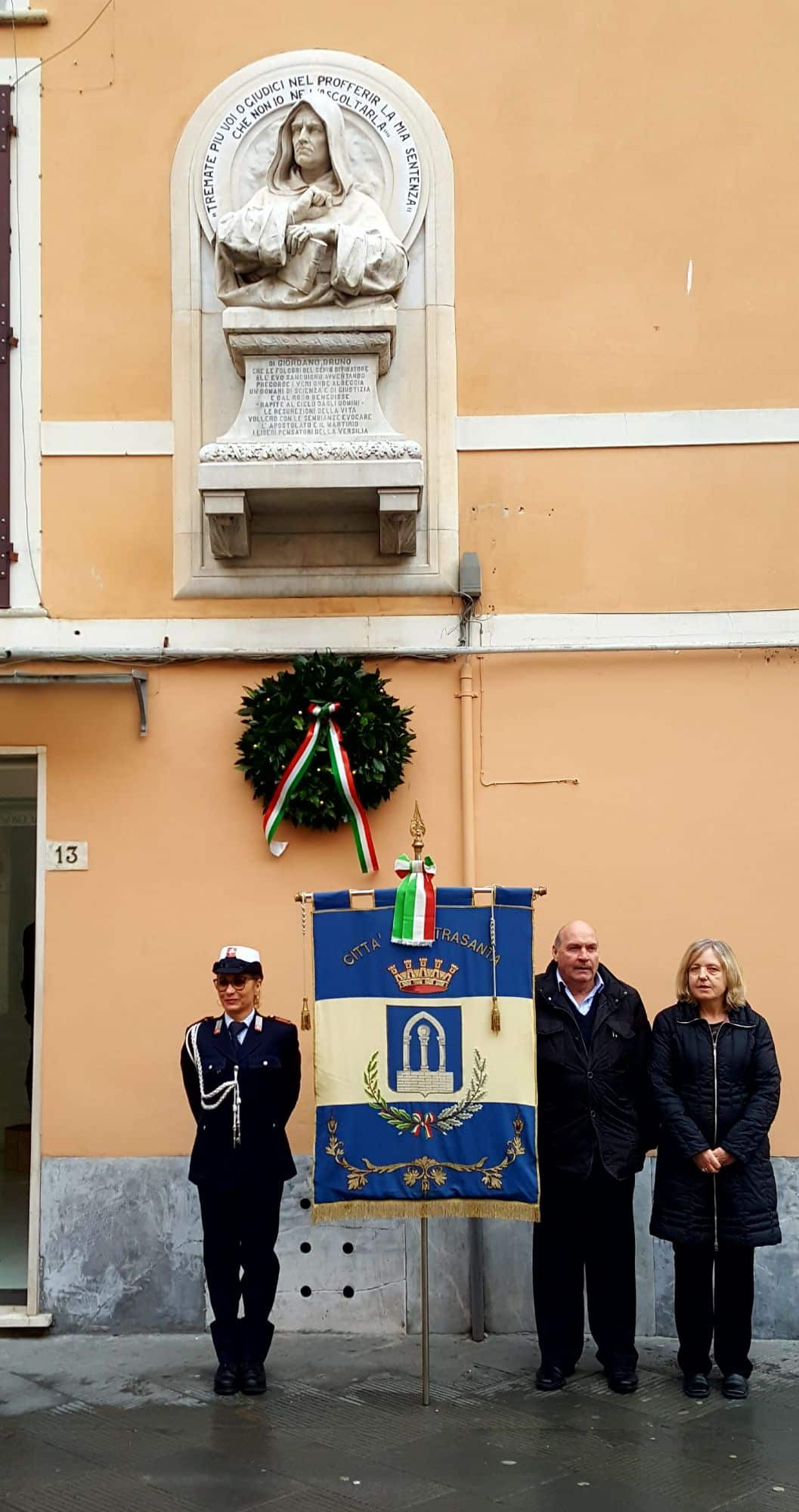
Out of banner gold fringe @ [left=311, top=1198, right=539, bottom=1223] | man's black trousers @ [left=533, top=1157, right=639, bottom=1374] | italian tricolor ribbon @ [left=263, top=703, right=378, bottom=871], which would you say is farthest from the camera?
italian tricolor ribbon @ [left=263, top=703, right=378, bottom=871]

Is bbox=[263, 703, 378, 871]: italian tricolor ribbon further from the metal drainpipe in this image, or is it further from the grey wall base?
the grey wall base

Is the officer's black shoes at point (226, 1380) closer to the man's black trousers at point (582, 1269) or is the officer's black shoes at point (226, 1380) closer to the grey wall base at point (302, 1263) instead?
the grey wall base at point (302, 1263)

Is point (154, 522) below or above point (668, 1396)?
above

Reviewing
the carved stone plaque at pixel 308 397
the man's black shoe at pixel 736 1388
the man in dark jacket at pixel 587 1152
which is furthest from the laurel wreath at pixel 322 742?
the man's black shoe at pixel 736 1388

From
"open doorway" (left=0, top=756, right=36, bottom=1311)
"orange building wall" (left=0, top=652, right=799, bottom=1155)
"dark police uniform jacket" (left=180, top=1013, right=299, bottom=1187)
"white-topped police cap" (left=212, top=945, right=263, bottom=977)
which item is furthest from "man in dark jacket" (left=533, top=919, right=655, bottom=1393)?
"open doorway" (left=0, top=756, right=36, bottom=1311)

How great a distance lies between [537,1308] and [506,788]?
2.29 metres

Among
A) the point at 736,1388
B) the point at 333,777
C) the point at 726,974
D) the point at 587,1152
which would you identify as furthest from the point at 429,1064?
the point at 736,1388

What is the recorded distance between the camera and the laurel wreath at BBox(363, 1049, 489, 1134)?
5.98m

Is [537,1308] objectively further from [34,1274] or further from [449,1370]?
[34,1274]

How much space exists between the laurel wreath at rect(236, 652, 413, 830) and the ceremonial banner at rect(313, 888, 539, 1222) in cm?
89

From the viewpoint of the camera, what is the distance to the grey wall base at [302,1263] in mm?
6875

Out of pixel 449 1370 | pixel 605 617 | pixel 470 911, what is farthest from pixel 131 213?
pixel 449 1370

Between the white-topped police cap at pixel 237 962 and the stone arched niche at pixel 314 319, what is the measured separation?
6.03ft

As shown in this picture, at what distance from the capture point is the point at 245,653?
23.3 feet
